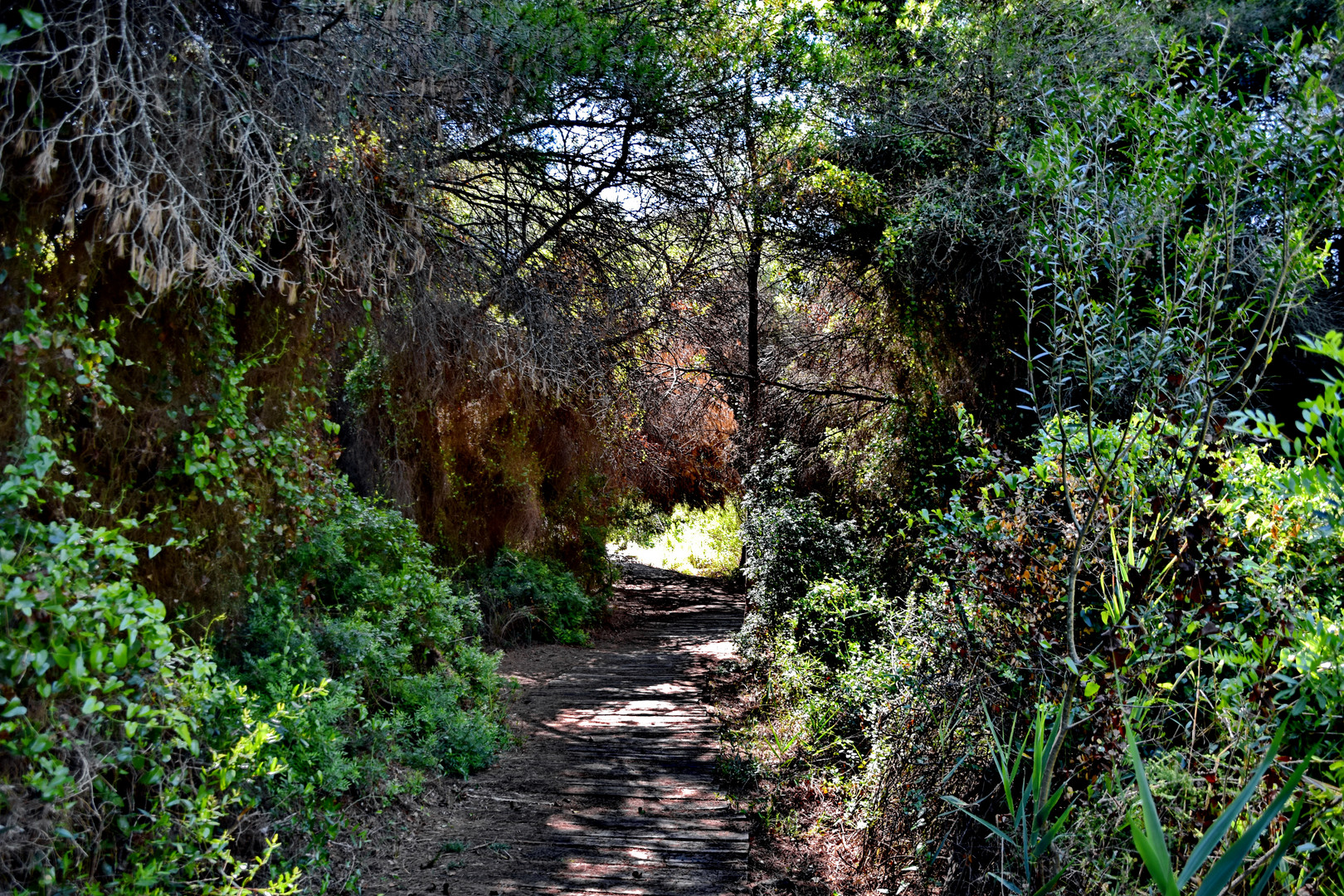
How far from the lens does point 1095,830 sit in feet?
8.59

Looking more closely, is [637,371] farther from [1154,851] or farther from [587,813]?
[1154,851]

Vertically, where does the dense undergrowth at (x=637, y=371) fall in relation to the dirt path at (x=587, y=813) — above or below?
above

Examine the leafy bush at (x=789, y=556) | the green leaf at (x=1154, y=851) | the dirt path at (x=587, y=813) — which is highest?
the green leaf at (x=1154, y=851)

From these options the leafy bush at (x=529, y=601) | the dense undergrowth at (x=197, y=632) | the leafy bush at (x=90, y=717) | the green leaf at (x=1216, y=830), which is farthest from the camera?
the leafy bush at (x=529, y=601)

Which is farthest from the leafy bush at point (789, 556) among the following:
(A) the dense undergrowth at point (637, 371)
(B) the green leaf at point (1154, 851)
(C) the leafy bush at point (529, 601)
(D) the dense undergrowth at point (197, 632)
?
(B) the green leaf at point (1154, 851)

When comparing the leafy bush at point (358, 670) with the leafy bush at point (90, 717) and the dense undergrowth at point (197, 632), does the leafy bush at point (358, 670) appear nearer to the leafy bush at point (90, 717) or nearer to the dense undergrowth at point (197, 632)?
the dense undergrowth at point (197, 632)

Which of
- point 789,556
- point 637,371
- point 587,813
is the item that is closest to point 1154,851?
point 587,813

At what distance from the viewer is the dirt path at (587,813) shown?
12.8ft

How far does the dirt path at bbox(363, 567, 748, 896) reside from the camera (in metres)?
3.89

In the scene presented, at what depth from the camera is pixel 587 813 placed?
4711 millimetres

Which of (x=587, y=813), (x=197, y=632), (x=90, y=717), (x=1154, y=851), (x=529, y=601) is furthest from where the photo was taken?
(x=529, y=601)

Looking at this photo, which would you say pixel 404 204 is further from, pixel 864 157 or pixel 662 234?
pixel 864 157

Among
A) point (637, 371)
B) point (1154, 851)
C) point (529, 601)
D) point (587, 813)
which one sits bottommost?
point (587, 813)

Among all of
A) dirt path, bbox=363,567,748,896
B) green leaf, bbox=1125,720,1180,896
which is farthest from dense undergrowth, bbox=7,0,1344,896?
dirt path, bbox=363,567,748,896
